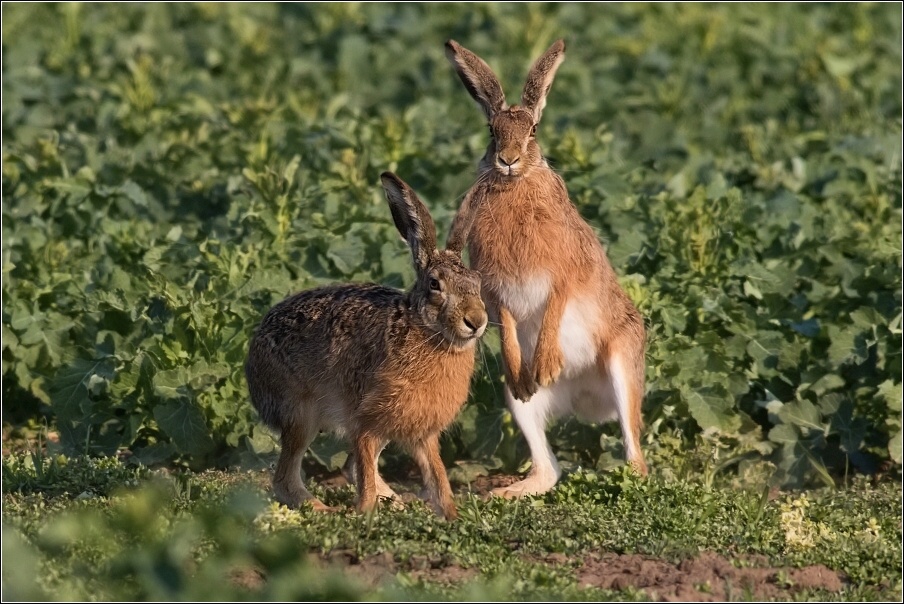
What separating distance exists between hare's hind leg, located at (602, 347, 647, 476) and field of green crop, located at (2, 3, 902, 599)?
0.30 meters

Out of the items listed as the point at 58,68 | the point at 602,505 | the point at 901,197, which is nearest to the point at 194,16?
the point at 58,68

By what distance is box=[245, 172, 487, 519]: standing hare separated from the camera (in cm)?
651

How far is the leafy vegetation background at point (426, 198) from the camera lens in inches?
323

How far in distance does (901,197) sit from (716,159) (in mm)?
1889

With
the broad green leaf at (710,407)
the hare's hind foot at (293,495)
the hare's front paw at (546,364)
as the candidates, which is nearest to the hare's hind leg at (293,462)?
the hare's hind foot at (293,495)

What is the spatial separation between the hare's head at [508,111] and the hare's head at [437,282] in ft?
2.73

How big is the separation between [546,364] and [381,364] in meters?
1.16

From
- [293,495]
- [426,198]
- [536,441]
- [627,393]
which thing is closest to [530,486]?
[536,441]

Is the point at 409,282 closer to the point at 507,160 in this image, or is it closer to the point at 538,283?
the point at 538,283

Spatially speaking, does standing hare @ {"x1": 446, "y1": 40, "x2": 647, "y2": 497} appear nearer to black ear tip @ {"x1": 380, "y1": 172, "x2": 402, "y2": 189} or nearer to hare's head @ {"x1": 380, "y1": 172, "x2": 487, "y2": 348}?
hare's head @ {"x1": 380, "y1": 172, "x2": 487, "y2": 348}

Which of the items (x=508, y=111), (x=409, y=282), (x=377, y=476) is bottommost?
(x=377, y=476)

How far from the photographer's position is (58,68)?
586 inches

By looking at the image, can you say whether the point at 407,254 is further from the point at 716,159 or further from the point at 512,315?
the point at 716,159

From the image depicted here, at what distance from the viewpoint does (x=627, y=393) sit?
25.3 feet
